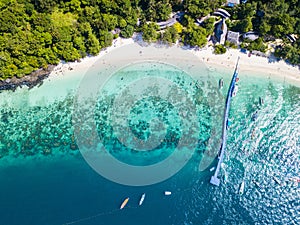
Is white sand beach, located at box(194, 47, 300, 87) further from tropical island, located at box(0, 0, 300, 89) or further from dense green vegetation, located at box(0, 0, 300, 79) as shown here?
dense green vegetation, located at box(0, 0, 300, 79)

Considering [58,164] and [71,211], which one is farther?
[58,164]

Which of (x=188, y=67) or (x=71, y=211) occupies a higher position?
(x=188, y=67)

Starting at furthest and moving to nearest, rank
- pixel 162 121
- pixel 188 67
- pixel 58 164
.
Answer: pixel 188 67, pixel 162 121, pixel 58 164

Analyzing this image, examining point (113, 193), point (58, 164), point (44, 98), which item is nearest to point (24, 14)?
point (44, 98)

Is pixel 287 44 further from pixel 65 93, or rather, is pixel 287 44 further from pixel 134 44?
pixel 65 93

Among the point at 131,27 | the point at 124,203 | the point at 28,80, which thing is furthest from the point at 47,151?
the point at 131,27

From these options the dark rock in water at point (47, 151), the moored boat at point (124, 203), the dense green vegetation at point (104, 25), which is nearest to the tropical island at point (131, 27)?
the dense green vegetation at point (104, 25)

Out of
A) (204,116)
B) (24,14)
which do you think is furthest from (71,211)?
(24,14)

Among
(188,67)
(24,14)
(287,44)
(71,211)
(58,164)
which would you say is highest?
(24,14)

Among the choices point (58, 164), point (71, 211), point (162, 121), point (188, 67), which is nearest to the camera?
point (71, 211)
